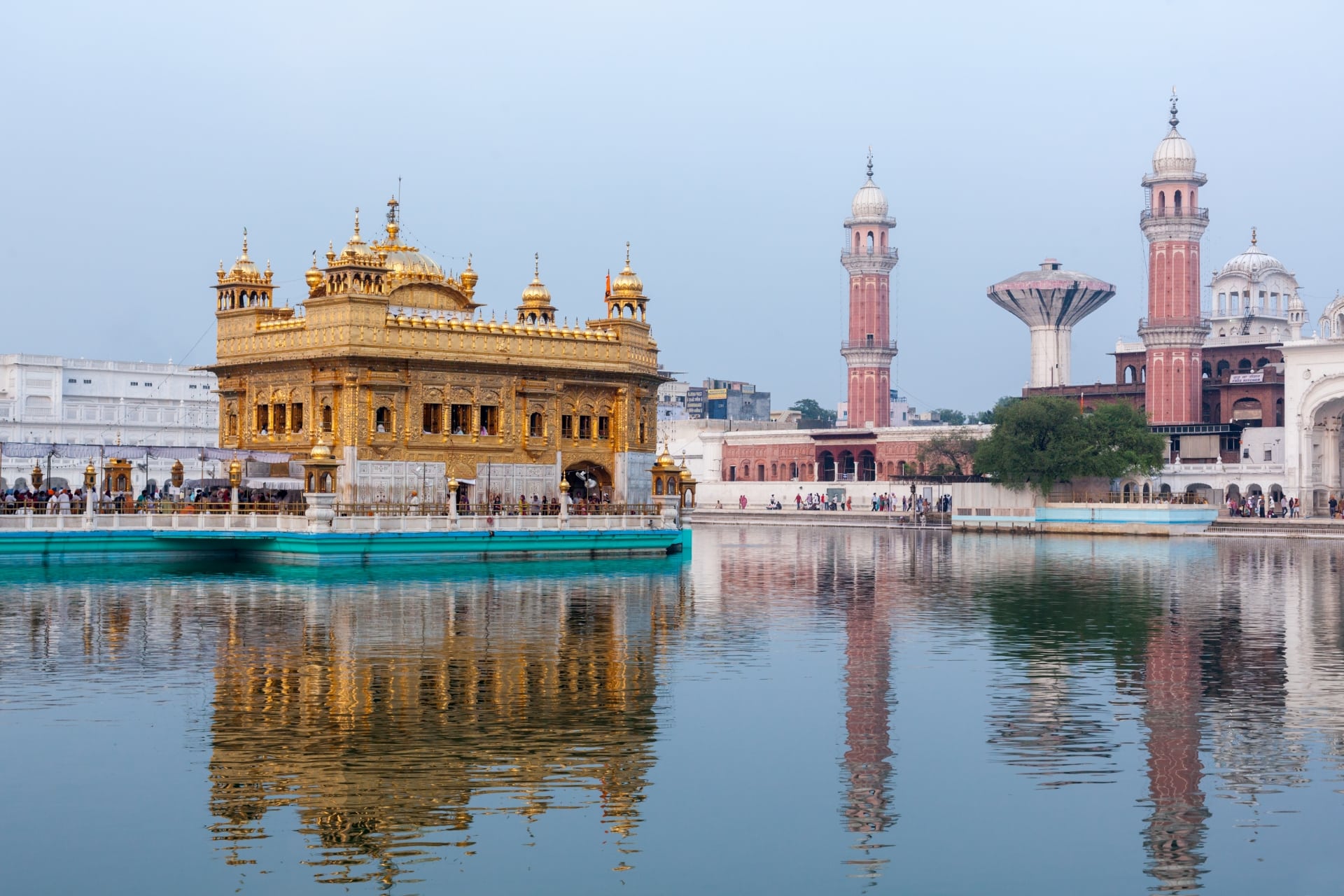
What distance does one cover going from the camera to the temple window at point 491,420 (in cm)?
4241

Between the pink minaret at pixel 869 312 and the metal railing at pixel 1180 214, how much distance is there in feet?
82.7

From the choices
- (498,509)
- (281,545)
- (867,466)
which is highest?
(867,466)

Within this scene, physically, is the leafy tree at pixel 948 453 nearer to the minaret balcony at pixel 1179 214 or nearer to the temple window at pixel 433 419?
the minaret balcony at pixel 1179 214

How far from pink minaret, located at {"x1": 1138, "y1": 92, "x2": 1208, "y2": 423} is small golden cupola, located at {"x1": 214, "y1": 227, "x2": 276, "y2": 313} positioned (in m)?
54.0

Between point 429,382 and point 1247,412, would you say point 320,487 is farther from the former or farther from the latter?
point 1247,412

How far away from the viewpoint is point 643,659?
2070 cm

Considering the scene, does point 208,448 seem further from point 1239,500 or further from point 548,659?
point 1239,500

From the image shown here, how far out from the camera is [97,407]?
8394cm

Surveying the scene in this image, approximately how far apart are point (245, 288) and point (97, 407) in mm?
42510

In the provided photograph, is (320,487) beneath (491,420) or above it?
beneath

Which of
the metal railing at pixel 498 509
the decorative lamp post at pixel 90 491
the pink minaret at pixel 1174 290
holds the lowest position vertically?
the metal railing at pixel 498 509

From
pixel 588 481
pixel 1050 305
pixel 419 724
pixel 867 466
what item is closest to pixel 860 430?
pixel 867 466

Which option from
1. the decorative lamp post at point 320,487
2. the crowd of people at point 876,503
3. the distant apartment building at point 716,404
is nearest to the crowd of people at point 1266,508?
the crowd of people at point 876,503

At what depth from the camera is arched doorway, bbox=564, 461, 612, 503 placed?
44969mm
